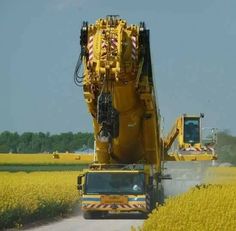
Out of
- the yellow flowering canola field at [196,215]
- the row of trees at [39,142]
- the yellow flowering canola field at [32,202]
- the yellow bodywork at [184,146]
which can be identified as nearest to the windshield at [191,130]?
the yellow bodywork at [184,146]

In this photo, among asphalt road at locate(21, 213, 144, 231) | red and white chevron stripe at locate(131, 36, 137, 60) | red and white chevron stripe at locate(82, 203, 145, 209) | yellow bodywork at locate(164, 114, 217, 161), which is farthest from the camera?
yellow bodywork at locate(164, 114, 217, 161)

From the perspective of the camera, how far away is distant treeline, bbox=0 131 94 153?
128 metres

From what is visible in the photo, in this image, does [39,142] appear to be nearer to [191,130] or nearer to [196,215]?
[191,130]

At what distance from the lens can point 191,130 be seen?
35.3 metres

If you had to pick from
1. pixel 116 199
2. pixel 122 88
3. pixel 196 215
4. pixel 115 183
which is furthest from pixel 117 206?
pixel 196 215

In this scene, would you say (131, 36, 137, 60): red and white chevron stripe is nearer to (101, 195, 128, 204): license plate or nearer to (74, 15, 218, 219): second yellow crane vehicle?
(74, 15, 218, 219): second yellow crane vehicle

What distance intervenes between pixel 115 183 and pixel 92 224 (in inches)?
72.6

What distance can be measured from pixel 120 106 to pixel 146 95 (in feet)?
2.91

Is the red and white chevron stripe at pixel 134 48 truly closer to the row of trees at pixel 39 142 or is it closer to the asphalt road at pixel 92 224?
the asphalt road at pixel 92 224

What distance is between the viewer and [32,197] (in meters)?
26.3

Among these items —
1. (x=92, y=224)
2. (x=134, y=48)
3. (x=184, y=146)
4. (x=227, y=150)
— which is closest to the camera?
(x=134, y=48)

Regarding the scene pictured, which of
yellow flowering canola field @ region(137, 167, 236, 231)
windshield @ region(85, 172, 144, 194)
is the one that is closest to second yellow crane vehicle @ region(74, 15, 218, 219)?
windshield @ region(85, 172, 144, 194)

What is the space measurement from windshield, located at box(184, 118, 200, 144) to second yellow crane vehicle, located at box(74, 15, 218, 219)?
A: 4.27m

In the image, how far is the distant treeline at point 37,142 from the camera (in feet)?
421
